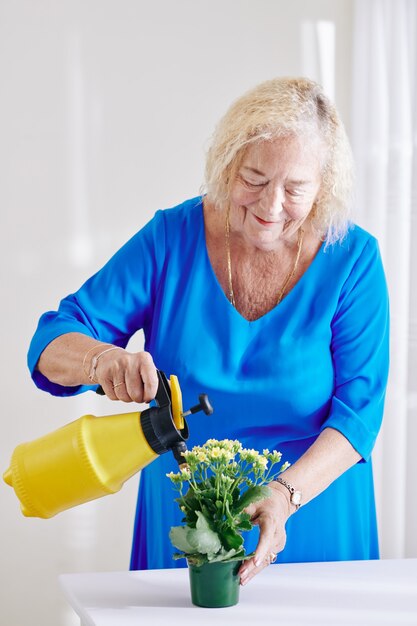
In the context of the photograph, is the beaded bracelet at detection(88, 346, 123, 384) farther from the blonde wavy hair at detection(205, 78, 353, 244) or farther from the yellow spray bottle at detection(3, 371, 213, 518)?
the blonde wavy hair at detection(205, 78, 353, 244)

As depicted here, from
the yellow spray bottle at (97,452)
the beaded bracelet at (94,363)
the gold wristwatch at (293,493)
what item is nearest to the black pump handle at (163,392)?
the yellow spray bottle at (97,452)

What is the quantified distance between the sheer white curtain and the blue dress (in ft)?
3.96

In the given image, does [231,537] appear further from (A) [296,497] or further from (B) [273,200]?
(B) [273,200]

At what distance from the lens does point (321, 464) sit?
1583mm

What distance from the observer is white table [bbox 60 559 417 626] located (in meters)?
1.35

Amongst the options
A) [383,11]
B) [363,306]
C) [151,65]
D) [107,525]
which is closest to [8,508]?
[107,525]

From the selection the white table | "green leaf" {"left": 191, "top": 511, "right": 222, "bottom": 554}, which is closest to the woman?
the white table

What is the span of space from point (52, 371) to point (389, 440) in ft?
5.49

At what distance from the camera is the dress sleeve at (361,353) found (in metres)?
1.65

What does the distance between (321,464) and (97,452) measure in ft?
1.46

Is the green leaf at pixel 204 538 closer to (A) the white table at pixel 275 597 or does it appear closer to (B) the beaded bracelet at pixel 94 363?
(A) the white table at pixel 275 597

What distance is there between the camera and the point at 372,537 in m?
1.83

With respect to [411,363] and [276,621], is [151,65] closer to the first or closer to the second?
[411,363]

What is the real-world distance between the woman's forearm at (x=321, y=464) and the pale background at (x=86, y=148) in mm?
1611
